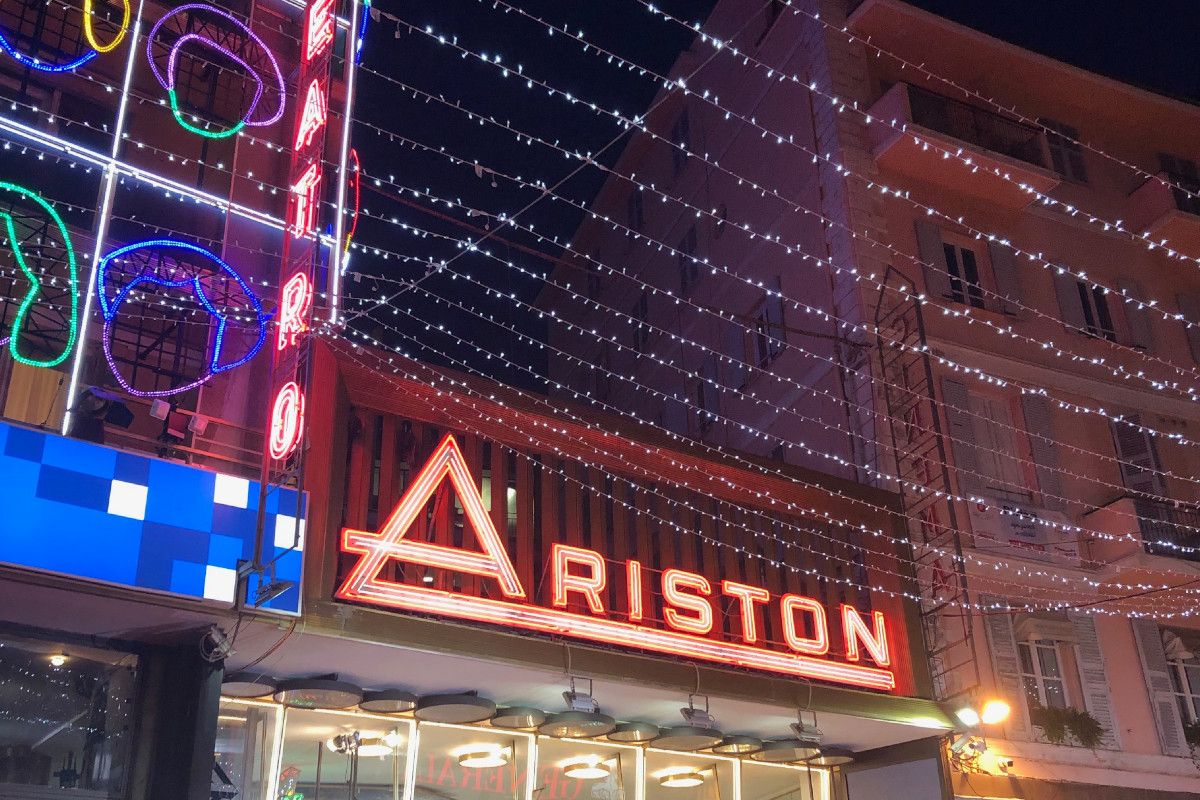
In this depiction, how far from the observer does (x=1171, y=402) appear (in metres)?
18.3

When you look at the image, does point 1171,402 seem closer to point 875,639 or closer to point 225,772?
point 875,639

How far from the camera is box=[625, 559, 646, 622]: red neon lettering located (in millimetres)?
11578

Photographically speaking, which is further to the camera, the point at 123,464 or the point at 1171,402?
the point at 1171,402

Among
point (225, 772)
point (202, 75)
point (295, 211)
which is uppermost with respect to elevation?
point (202, 75)

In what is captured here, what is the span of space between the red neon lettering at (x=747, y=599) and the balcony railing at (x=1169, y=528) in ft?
20.5

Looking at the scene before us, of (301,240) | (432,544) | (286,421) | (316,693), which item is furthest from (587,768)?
(301,240)

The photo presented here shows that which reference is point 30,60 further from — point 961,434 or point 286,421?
point 961,434

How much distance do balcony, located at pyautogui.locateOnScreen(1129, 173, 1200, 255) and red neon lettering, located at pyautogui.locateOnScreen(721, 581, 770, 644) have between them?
11.2 meters

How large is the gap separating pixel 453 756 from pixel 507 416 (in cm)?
337

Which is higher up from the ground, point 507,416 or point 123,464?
point 507,416

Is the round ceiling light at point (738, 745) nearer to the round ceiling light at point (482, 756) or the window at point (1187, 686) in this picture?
the round ceiling light at point (482, 756)

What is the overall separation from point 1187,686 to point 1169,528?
7.00 ft

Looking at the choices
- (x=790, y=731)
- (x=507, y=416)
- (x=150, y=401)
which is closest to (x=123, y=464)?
(x=150, y=401)

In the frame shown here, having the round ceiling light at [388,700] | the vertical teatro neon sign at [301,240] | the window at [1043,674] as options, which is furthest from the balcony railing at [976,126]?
the round ceiling light at [388,700]
